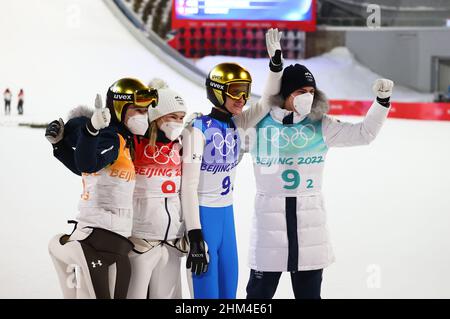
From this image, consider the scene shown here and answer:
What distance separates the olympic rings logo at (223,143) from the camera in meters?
3.51

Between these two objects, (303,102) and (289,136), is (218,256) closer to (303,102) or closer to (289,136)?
(289,136)

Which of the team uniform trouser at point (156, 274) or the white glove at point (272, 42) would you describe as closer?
the team uniform trouser at point (156, 274)

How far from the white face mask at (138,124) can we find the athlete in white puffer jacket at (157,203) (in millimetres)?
59

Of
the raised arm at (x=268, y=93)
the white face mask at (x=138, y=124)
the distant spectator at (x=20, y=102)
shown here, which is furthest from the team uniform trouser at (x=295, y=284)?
the distant spectator at (x=20, y=102)

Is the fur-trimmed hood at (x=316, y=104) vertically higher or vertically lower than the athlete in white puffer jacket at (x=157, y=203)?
higher

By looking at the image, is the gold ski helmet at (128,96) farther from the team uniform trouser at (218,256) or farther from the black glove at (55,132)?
the team uniform trouser at (218,256)

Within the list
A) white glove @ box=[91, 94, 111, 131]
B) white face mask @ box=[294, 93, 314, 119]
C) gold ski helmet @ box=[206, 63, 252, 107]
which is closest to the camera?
white glove @ box=[91, 94, 111, 131]

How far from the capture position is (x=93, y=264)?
3.14 meters

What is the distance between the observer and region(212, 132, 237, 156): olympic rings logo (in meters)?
3.51

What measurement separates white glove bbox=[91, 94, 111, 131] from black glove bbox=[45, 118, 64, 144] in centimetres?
31

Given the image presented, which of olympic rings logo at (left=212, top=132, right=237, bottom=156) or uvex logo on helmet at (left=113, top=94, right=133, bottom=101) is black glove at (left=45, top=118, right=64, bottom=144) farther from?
olympic rings logo at (left=212, top=132, right=237, bottom=156)

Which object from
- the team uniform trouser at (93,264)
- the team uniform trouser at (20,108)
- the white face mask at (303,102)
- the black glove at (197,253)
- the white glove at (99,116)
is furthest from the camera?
the team uniform trouser at (20,108)

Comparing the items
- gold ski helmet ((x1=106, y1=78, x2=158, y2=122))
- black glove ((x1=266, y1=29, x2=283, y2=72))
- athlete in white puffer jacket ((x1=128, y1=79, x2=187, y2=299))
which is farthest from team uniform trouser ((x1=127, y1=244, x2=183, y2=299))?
black glove ((x1=266, y1=29, x2=283, y2=72))

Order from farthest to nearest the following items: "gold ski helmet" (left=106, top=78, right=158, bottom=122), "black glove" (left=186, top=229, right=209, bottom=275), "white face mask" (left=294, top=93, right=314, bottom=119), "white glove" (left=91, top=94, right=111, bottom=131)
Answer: "white face mask" (left=294, top=93, right=314, bottom=119) < "black glove" (left=186, top=229, right=209, bottom=275) < "gold ski helmet" (left=106, top=78, right=158, bottom=122) < "white glove" (left=91, top=94, right=111, bottom=131)
